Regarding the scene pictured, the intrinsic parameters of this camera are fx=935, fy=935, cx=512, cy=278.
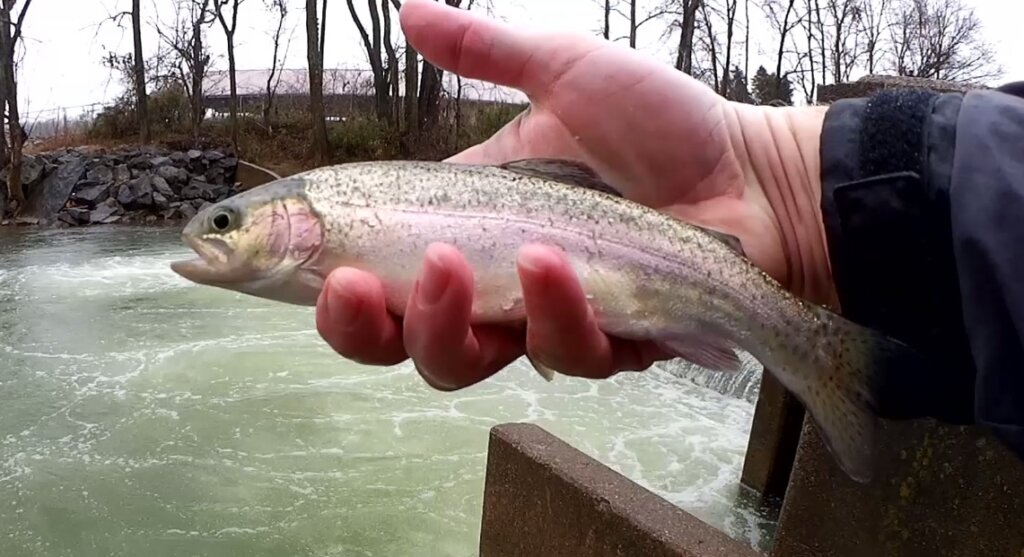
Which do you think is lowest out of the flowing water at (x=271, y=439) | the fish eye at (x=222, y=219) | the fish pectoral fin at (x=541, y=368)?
the flowing water at (x=271, y=439)

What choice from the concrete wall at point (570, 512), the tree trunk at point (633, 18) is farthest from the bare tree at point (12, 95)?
the concrete wall at point (570, 512)

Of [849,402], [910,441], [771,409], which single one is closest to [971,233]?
[849,402]

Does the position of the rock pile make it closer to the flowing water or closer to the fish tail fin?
the flowing water

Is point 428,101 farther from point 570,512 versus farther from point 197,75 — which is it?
point 570,512

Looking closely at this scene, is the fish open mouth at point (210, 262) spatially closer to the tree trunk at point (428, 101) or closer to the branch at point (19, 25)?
the tree trunk at point (428, 101)

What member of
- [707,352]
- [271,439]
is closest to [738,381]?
[271,439]

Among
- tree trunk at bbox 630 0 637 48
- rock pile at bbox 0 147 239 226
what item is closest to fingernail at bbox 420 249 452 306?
rock pile at bbox 0 147 239 226
